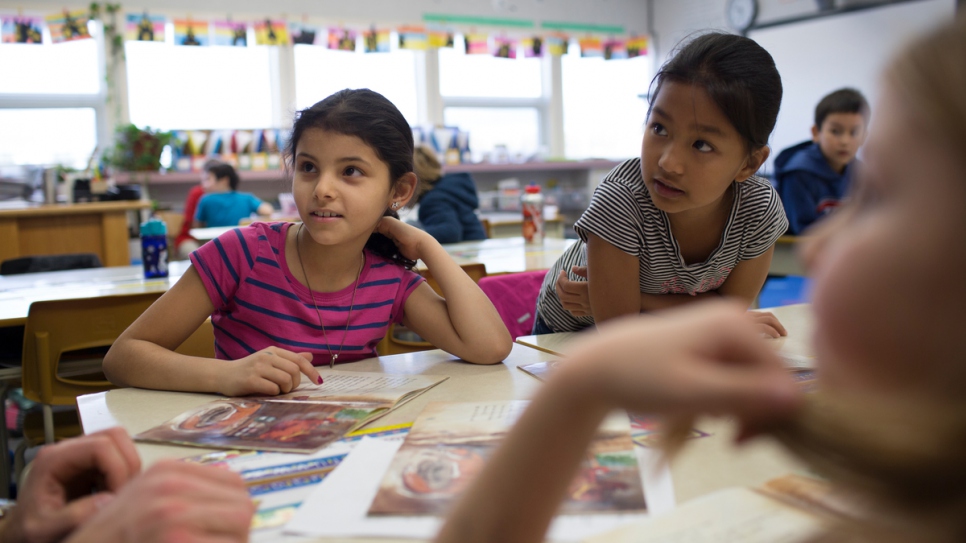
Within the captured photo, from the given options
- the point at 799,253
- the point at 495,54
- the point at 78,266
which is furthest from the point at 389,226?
the point at 495,54

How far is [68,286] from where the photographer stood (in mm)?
2312

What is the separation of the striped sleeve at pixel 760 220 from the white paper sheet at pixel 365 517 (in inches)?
33.0

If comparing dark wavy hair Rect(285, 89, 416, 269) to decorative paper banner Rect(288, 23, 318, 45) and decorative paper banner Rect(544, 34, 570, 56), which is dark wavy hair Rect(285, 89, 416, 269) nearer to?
decorative paper banner Rect(288, 23, 318, 45)

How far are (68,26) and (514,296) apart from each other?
5356 mm

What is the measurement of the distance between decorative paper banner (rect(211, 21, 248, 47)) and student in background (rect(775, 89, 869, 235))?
4.72 metres

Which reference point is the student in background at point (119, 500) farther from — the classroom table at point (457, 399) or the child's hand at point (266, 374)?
the child's hand at point (266, 374)

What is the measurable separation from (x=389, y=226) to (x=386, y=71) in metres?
5.87

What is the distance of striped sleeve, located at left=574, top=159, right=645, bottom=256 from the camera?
1.36 meters

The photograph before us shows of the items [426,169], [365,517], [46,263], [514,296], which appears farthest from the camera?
[426,169]

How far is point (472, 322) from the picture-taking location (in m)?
1.25

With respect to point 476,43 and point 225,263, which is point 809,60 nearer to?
point 476,43

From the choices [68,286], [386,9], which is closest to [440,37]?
[386,9]

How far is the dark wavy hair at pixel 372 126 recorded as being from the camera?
1317mm

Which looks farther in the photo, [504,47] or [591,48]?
[591,48]
